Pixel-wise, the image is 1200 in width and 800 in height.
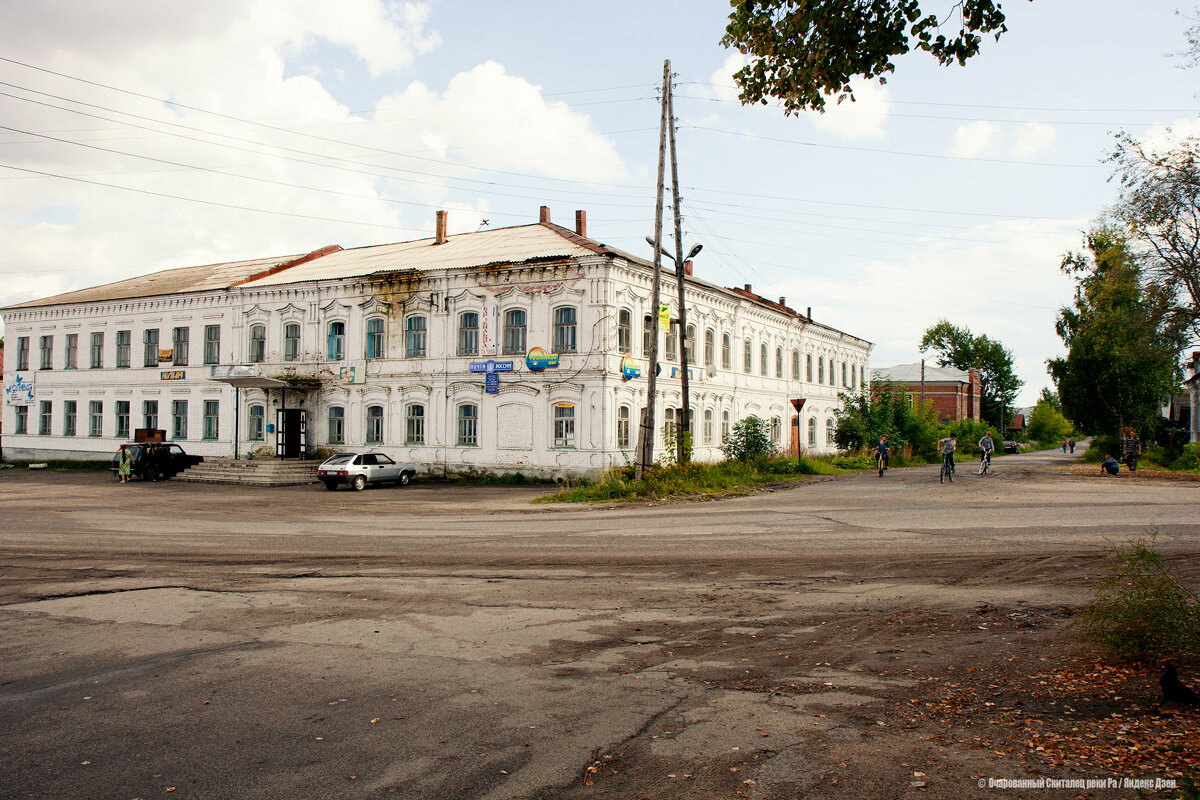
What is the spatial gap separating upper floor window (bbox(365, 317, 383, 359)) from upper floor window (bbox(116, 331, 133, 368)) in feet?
51.0

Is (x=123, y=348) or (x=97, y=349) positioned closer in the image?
(x=123, y=348)

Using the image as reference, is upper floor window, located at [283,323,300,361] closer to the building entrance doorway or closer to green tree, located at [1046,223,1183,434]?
the building entrance doorway

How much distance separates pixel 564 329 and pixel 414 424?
797 cm

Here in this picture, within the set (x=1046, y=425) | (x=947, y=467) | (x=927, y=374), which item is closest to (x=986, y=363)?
(x=1046, y=425)

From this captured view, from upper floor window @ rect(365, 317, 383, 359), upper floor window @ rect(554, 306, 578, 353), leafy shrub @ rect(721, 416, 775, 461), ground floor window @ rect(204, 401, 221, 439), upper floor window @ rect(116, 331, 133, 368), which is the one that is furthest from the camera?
upper floor window @ rect(116, 331, 133, 368)

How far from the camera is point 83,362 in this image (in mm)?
41938

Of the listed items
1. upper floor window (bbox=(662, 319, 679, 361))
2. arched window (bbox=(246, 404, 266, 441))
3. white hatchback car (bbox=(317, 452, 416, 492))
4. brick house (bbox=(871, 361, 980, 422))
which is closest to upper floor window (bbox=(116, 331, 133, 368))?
arched window (bbox=(246, 404, 266, 441))

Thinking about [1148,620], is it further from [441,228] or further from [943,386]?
[943,386]

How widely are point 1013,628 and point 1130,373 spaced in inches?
1898

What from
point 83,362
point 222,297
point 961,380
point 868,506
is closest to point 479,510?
point 868,506

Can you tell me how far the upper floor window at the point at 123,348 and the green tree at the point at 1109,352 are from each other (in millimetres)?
45189

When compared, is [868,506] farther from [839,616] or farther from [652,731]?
[652,731]

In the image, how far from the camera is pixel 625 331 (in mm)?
31125

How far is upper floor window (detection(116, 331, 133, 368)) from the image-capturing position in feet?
134
